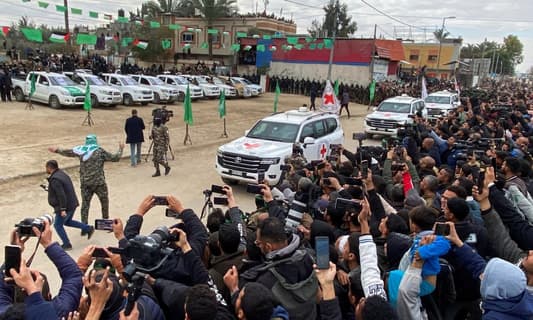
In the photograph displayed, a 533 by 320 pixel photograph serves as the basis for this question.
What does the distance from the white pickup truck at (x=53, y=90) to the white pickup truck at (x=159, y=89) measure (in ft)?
14.9

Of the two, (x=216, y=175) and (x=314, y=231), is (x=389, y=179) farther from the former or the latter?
(x=216, y=175)

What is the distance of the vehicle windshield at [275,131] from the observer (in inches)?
401

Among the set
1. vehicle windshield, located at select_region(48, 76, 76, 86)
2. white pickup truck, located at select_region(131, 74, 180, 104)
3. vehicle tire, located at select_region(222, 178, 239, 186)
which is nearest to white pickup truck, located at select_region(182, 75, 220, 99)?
white pickup truck, located at select_region(131, 74, 180, 104)

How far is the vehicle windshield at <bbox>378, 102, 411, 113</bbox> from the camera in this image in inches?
678

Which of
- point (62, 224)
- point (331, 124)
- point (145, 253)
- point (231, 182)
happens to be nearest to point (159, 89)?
point (331, 124)

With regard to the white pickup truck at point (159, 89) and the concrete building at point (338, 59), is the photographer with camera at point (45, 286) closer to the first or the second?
the white pickup truck at point (159, 89)

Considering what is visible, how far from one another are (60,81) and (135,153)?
11246 millimetres

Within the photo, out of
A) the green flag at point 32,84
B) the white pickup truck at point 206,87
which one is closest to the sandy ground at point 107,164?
the green flag at point 32,84

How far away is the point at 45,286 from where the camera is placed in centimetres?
277

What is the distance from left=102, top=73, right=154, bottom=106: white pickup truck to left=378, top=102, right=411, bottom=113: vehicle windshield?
41.0ft

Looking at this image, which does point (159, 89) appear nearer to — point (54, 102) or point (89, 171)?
point (54, 102)

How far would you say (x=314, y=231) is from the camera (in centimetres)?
373

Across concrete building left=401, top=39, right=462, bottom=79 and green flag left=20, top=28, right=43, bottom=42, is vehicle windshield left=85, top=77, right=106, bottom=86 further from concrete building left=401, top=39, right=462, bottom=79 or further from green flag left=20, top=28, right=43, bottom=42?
concrete building left=401, top=39, right=462, bottom=79

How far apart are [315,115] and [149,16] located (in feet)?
132
